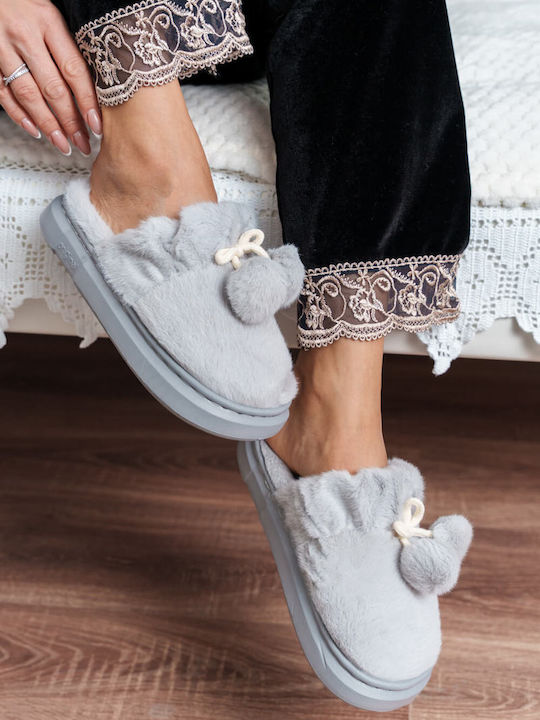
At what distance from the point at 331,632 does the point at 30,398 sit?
75 cm

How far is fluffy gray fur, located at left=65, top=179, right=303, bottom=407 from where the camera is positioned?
1.95 feet

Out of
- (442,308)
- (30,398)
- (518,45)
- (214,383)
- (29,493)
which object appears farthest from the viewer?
(30,398)

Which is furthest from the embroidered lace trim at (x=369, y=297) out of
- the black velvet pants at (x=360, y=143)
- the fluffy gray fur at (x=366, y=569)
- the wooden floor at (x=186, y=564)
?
the wooden floor at (x=186, y=564)

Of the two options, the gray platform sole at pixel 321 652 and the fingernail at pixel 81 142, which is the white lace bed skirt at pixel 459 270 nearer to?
the fingernail at pixel 81 142

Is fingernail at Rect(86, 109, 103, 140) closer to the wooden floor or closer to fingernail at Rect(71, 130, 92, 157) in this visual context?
fingernail at Rect(71, 130, 92, 157)

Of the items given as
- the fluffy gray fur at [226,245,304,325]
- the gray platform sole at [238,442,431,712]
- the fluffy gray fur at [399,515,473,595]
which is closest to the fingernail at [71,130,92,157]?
the fluffy gray fur at [226,245,304,325]

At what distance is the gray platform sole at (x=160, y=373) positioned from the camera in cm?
60

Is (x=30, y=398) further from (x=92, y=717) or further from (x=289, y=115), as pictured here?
(x=289, y=115)

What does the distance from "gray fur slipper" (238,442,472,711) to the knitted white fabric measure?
161 millimetres

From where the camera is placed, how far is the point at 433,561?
64cm

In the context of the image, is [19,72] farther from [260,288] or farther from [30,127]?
[260,288]

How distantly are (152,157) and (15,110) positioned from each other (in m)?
0.15

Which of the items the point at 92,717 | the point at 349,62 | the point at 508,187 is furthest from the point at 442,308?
the point at 92,717

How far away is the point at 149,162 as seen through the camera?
630mm
